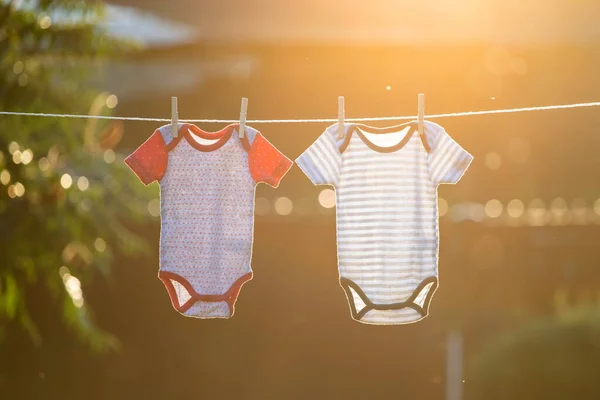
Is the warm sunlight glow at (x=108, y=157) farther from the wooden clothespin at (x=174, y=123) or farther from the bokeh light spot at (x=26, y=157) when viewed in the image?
the wooden clothespin at (x=174, y=123)

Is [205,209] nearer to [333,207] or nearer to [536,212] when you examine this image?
[333,207]

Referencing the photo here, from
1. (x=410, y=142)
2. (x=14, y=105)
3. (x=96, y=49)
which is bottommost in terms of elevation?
(x=410, y=142)

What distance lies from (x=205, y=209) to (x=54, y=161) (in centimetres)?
233

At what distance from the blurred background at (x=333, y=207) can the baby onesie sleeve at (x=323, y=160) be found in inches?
150

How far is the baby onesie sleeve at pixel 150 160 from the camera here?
7.75ft

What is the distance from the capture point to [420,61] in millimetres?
7059

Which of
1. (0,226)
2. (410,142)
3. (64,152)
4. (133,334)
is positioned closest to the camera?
(410,142)

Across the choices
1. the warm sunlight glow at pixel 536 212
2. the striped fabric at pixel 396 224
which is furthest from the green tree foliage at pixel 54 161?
the warm sunlight glow at pixel 536 212

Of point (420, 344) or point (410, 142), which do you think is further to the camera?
point (420, 344)

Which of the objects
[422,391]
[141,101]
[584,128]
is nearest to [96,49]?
[141,101]

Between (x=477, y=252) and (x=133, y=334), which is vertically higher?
(x=477, y=252)

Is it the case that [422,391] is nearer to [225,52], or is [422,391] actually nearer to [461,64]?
[461,64]

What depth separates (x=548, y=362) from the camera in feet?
17.0

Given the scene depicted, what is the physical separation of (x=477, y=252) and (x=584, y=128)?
1.63 meters
